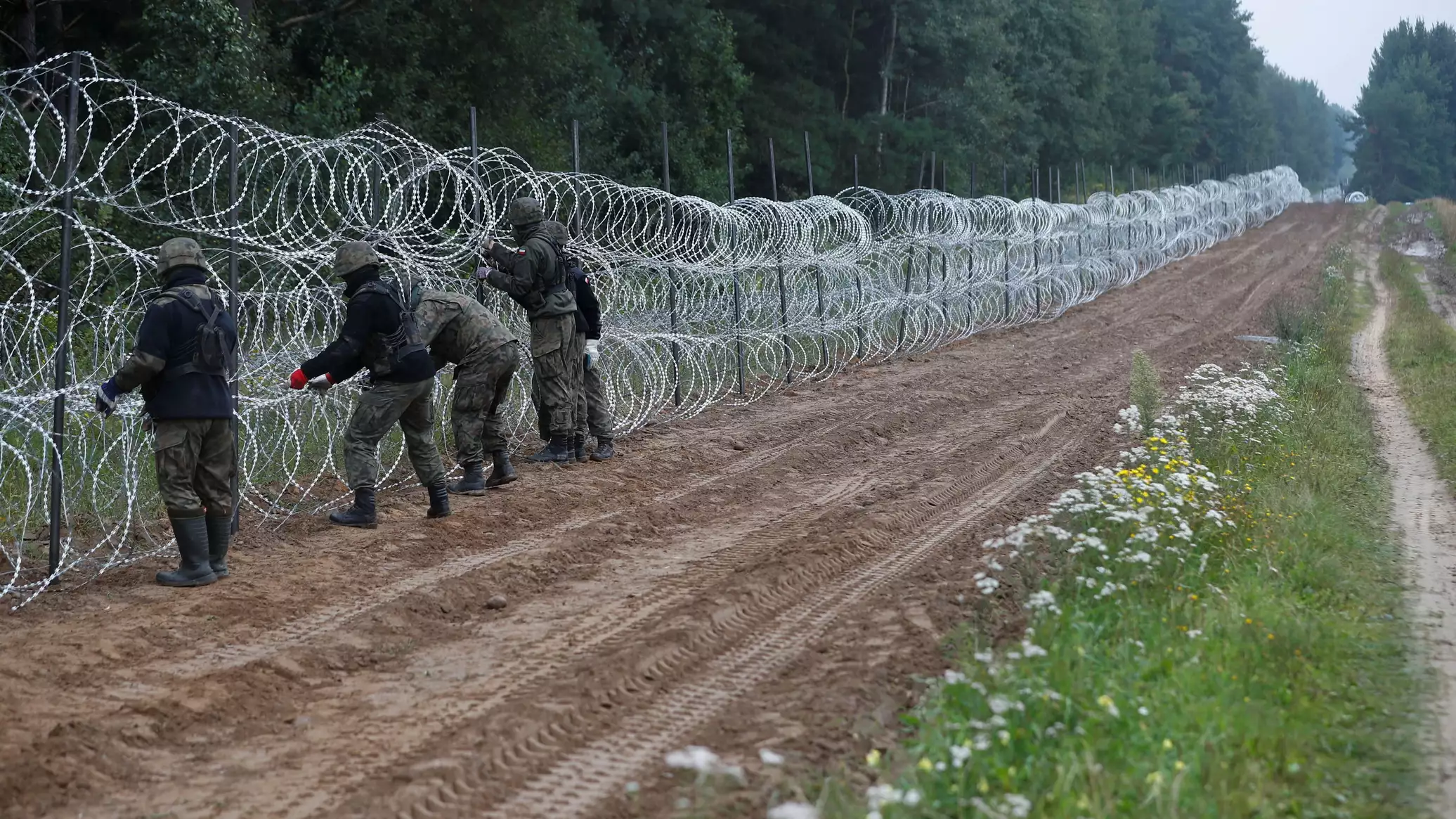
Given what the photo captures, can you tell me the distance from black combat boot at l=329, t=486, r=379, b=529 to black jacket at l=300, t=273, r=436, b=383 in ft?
2.35

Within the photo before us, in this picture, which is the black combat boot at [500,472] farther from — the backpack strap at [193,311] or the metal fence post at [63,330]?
Result: the metal fence post at [63,330]

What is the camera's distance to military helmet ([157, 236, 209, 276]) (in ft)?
23.7

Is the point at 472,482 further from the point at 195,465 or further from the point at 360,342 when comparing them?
the point at 195,465

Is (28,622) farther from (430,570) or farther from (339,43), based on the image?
(339,43)

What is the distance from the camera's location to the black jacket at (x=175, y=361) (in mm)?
6977

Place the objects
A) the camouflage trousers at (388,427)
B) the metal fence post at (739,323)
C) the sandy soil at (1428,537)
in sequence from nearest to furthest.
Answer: the sandy soil at (1428,537) < the camouflage trousers at (388,427) < the metal fence post at (739,323)

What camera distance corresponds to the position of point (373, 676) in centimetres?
600

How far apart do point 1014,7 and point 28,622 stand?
44.5 metres

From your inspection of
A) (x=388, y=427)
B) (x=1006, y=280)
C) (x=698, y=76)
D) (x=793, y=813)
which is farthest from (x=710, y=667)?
(x=698, y=76)

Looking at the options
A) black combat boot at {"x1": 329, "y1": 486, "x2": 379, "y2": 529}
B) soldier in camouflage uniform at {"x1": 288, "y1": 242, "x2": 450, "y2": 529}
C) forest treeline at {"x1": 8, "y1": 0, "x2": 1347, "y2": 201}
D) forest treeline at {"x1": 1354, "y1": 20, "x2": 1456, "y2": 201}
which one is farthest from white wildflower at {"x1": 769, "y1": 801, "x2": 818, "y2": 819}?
forest treeline at {"x1": 1354, "y1": 20, "x2": 1456, "y2": 201}

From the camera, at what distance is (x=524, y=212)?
1065cm

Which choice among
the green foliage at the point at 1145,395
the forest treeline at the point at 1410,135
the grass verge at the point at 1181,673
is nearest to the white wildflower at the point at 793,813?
the grass verge at the point at 1181,673

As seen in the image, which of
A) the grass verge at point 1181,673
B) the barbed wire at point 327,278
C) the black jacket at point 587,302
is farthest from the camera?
the black jacket at point 587,302

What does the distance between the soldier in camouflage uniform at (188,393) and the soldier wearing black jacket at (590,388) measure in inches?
154
